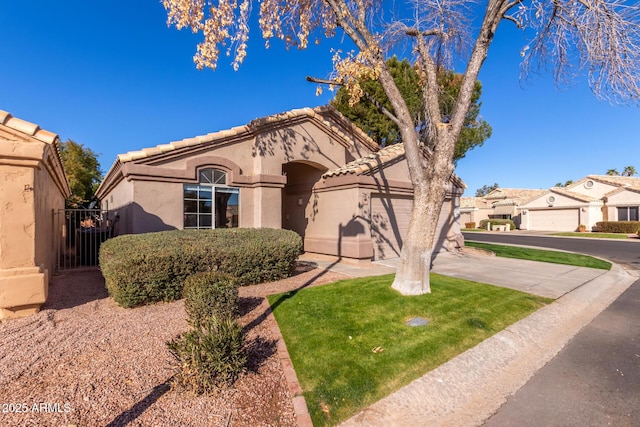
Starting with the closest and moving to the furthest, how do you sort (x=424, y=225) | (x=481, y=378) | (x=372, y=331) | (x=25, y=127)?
(x=481, y=378) < (x=372, y=331) < (x=25, y=127) < (x=424, y=225)

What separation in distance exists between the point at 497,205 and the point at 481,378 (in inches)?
1991

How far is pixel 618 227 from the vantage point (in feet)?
103

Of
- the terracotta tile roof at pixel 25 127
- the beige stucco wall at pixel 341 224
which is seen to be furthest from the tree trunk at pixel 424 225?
the terracotta tile roof at pixel 25 127

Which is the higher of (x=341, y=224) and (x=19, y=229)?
(x=19, y=229)

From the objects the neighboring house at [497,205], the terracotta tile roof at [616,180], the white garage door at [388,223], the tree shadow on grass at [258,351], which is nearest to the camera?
the tree shadow on grass at [258,351]

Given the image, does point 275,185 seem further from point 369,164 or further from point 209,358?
point 209,358

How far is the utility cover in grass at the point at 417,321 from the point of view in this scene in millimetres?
5548

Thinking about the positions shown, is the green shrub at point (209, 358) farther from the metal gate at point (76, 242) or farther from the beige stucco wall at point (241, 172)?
the metal gate at point (76, 242)

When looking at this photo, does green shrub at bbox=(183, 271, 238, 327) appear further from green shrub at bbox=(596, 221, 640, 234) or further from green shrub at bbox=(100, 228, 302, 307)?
green shrub at bbox=(596, 221, 640, 234)

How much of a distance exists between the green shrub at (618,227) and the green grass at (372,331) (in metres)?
34.4

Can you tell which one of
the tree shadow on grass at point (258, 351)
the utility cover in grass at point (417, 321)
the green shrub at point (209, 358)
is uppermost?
the green shrub at point (209, 358)

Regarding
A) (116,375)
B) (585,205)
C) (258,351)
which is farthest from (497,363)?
(585,205)

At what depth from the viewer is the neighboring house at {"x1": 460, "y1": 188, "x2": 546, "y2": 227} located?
4534 cm

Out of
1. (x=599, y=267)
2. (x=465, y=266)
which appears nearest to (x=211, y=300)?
(x=465, y=266)
